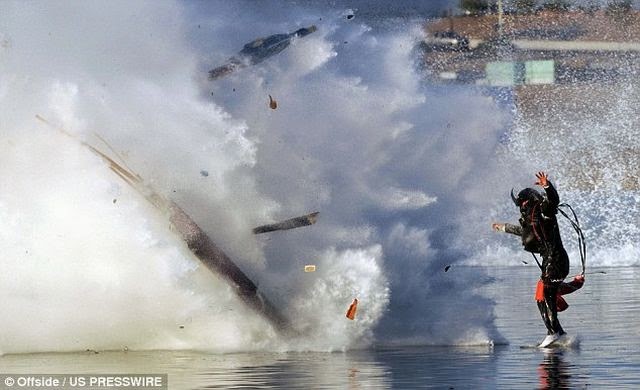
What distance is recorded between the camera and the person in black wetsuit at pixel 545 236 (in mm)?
19688

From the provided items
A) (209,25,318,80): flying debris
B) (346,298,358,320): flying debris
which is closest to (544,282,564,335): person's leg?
(346,298,358,320): flying debris

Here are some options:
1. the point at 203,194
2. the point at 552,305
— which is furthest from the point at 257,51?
the point at 552,305

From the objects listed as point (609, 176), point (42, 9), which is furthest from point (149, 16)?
point (609, 176)

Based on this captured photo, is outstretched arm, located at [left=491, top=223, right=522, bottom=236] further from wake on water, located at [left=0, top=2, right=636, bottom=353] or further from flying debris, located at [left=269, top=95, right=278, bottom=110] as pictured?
flying debris, located at [left=269, top=95, right=278, bottom=110]

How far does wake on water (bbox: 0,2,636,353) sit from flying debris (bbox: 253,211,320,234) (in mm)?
80

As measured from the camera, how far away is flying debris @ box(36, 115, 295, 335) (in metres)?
19.4

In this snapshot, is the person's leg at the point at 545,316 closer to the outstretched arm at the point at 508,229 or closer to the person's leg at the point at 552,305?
the person's leg at the point at 552,305

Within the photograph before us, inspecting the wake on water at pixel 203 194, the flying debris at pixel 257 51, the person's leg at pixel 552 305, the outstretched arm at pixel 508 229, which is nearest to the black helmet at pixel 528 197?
the outstretched arm at pixel 508 229

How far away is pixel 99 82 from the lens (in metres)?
21.6

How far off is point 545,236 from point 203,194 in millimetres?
3792

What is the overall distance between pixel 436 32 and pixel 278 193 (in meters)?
28.7

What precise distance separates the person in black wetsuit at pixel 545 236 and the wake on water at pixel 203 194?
0.84 meters

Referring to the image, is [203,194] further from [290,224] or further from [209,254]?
[290,224]

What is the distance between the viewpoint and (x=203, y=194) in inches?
787
